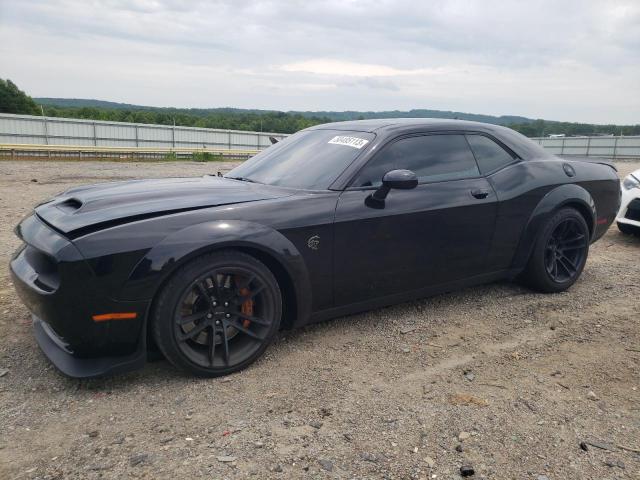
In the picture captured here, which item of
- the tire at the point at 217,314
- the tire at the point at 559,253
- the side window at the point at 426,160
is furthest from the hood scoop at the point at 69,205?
the tire at the point at 559,253

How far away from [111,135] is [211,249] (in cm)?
2660

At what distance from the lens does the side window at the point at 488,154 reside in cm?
405

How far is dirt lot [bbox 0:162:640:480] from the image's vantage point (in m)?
2.19

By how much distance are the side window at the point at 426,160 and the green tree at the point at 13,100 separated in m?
57.0

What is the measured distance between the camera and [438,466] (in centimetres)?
218

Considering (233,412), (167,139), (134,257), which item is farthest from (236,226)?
(167,139)

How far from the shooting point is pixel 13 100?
169 ft

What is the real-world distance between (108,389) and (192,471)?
92cm

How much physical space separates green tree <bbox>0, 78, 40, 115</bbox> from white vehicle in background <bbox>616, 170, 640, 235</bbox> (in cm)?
5682

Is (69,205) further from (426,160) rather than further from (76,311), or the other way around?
(426,160)

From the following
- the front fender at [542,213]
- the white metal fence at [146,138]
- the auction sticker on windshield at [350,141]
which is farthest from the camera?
the white metal fence at [146,138]

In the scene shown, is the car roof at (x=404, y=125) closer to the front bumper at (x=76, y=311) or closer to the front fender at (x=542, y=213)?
the front fender at (x=542, y=213)

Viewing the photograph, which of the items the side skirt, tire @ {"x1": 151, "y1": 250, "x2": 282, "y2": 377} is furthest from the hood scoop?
the side skirt

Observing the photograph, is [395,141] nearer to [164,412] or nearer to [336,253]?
[336,253]
